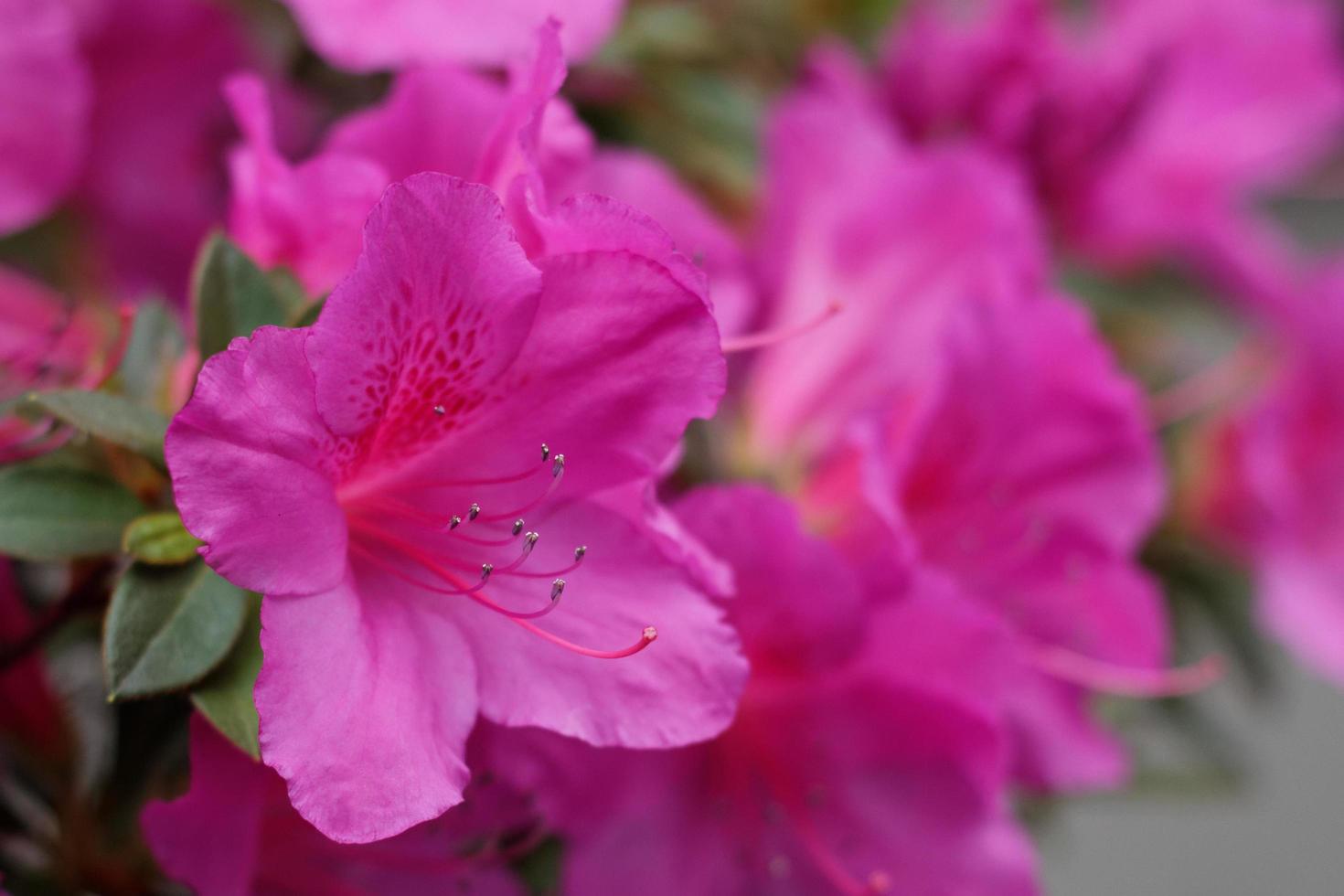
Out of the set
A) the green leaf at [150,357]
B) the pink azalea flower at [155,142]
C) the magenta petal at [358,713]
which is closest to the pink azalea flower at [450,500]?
the magenta petal at [358,713]

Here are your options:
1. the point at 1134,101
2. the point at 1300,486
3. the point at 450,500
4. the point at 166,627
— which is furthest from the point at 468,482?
the point at 1300,486

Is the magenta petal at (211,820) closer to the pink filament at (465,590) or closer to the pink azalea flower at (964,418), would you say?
the pink filament at (465,590)

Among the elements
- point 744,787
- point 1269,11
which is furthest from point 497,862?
point 1269,11

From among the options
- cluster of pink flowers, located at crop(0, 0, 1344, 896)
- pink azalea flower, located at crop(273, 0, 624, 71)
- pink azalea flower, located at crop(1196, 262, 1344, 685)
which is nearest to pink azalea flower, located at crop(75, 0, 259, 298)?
cluster of pink flowers, located at crop(0, 0, 1344, 896)

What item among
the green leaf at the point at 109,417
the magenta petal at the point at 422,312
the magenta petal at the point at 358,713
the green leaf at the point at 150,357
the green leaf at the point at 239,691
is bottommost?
the green leaf at the point at 239,691

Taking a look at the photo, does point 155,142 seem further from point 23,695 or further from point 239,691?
point 239,691

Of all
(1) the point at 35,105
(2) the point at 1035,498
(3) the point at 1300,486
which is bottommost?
(3) the point at 1300,486

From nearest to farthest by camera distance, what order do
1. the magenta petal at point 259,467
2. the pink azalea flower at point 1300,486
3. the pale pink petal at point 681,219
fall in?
the magenta petal at point 259,467
the pale pink petal at point 681,219
the pink azalea flower at point 1300,486
